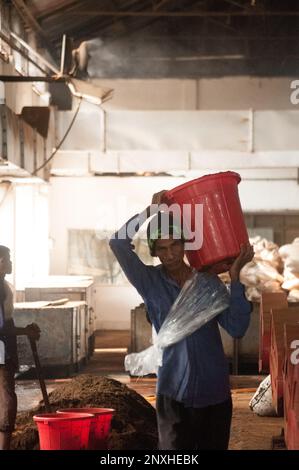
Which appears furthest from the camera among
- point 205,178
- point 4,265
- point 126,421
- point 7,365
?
point 126,421

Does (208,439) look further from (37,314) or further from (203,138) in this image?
(203,138)

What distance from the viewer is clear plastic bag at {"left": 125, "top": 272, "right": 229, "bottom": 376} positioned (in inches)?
173

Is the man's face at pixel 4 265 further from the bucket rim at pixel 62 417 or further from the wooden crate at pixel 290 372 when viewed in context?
the wooden crate at pixel 290 372

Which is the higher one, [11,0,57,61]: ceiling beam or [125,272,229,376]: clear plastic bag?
[11,0,57,61]: ceiling beam

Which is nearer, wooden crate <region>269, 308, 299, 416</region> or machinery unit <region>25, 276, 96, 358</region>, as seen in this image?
wooden crate <region>269, 308, 299, 416</region>

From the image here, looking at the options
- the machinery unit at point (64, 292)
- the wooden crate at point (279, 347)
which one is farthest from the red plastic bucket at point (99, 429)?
the machinery unit at point (64, 292)

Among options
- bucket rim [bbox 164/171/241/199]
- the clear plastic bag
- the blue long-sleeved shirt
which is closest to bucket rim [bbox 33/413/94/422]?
the clear plastic bag

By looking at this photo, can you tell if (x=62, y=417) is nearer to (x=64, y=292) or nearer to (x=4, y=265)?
(x=4, y=265)

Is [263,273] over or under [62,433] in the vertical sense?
over

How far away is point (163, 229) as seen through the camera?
4.50 meters

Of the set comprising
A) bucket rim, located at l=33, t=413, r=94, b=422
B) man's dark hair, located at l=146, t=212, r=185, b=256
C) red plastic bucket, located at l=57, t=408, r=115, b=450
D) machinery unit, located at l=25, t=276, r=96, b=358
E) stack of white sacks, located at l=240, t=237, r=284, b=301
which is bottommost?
red plastic bucket, located at l=57, t=408, r=115, b=450

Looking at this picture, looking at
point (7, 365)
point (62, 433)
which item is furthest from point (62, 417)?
point (7, 365)

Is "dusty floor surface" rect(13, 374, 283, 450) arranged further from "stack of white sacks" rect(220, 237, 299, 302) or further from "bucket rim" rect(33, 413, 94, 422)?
"stack of white sacks" rect(220, 237, 299, 302)

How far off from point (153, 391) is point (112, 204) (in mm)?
8560
